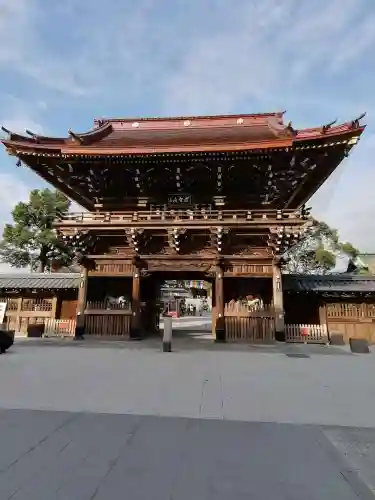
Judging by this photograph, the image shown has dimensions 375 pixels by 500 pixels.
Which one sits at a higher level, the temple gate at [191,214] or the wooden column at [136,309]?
the temple gate at [191,214]

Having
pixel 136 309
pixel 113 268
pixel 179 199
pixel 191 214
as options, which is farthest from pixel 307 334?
pixel 113 268

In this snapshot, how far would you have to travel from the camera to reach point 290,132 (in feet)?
52.0

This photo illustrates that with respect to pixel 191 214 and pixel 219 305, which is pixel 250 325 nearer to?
pixel 219 305

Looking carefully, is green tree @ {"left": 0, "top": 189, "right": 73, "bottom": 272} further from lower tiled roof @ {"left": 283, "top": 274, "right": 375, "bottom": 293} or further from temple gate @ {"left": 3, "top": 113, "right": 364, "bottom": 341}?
lower tiled roof @ {"left": 283, "top": 274, "right": 375, "bottom": 293}

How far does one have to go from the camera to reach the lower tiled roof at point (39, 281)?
20516 millimetres

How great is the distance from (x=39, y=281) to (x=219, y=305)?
471 inches

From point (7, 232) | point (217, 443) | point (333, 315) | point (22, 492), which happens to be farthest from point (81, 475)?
point (7, 232)

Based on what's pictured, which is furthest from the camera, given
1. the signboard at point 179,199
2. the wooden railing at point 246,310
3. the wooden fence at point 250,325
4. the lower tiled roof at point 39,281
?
the lower tiled roof at point 39,281

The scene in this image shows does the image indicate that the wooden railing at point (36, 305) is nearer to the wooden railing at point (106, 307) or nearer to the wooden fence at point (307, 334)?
the wooden railing at point (106, 307)

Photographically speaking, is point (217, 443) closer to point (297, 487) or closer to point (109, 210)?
point (297, 487)

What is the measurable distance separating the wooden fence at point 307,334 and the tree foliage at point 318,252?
913 inches

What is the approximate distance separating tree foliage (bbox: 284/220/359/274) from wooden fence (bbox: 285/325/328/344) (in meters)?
23.2

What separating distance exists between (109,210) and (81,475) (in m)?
16.4

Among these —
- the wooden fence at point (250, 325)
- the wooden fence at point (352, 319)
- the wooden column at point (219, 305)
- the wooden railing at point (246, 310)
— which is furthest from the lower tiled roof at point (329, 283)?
the wooden column at point (219, 305)
